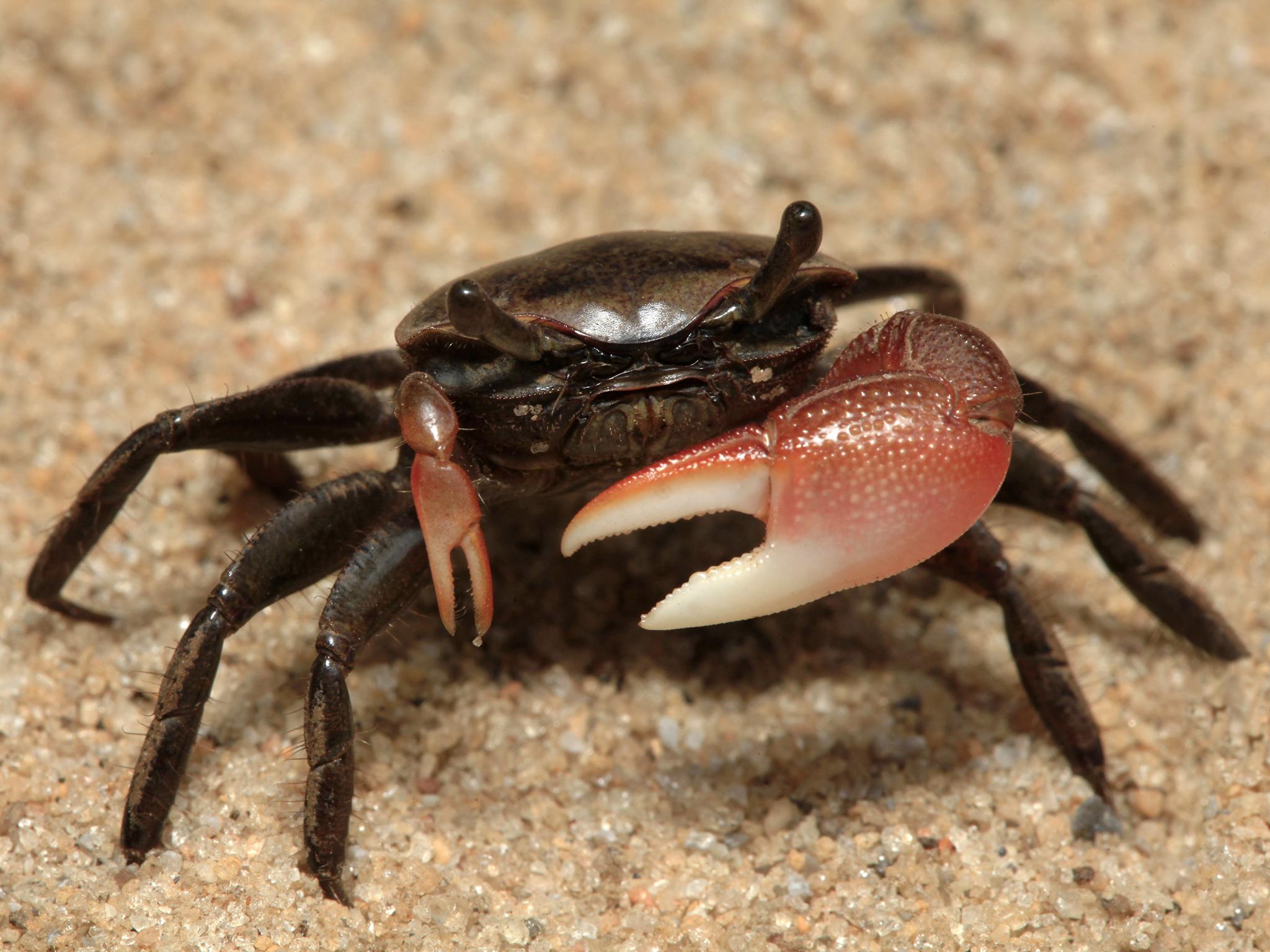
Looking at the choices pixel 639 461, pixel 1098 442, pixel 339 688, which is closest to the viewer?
pixel 339 688

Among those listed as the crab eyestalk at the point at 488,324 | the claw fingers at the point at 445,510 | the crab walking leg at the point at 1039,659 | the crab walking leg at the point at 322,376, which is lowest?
the crab walking leg at the point at 1039,659

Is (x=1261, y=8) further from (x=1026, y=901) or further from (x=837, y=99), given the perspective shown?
(x=1026, y=901)

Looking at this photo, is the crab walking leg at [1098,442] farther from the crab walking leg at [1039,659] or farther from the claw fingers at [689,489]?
the claw fingers at [689,489]

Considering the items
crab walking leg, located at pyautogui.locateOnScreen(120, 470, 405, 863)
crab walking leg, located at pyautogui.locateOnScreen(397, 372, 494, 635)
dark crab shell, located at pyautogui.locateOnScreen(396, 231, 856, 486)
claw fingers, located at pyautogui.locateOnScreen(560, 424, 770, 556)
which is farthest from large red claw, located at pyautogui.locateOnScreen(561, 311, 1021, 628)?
crab walking leg, located at pyautogui.locateOnScreen(120, 470, 405, 863)

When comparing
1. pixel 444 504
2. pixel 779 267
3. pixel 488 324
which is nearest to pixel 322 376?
pixel 488 324

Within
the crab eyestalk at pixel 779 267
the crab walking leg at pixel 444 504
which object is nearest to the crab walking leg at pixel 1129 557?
the crab eyestalk at pixel 779 267

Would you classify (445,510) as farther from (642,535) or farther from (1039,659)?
(1039,659)
